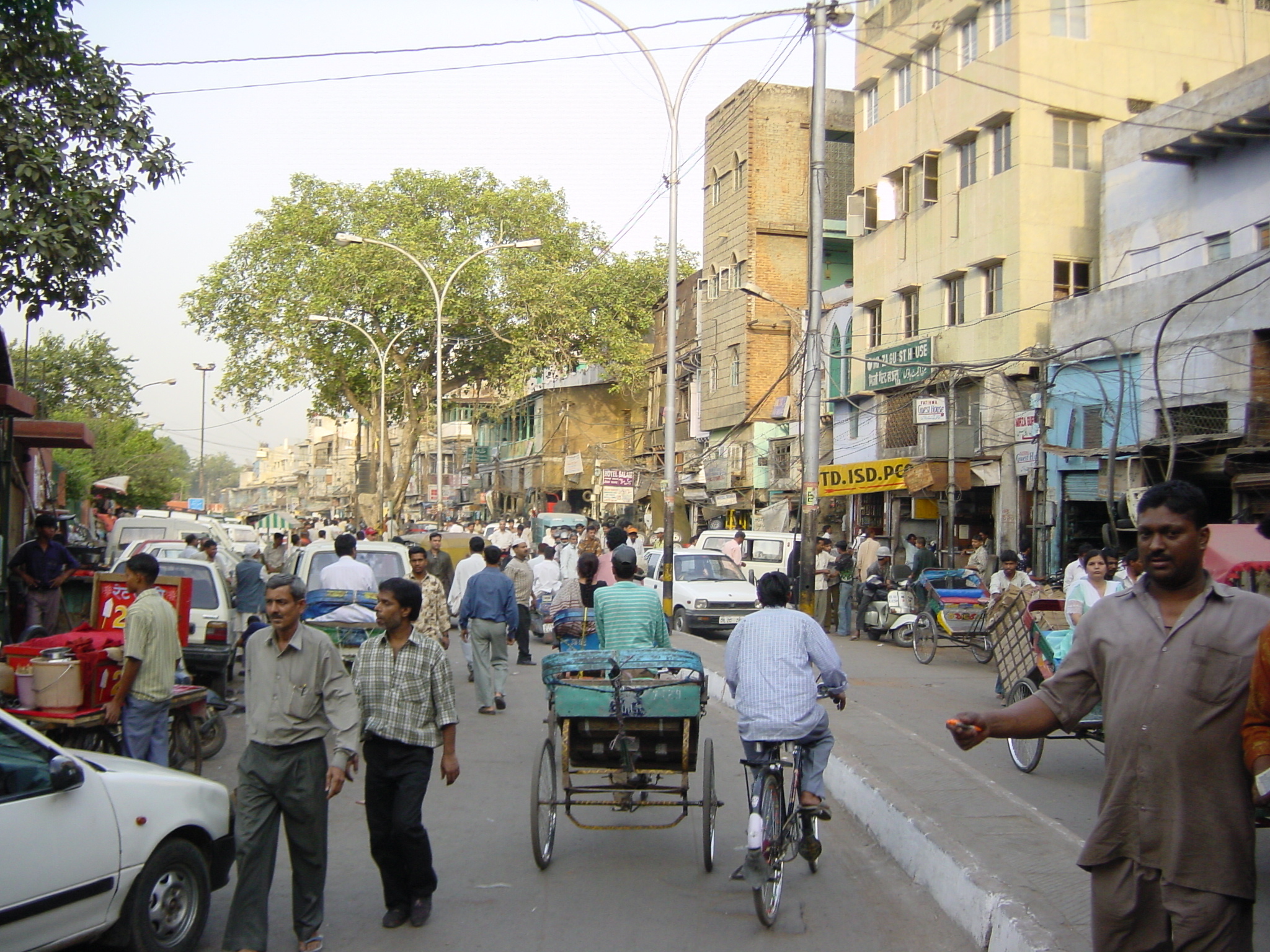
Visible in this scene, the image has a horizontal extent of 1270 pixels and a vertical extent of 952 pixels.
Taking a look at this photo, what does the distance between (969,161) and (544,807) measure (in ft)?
74.1

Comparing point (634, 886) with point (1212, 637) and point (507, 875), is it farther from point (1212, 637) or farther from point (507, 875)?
point (1212, 637)

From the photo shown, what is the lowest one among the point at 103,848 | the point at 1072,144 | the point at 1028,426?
the point at 103,848

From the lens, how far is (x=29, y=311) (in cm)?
1093

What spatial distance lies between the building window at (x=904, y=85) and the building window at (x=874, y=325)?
498 centimetres

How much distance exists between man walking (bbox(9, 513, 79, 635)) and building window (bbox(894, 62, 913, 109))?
22.4 metres

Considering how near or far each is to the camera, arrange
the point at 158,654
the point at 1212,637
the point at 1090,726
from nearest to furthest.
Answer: the point at 1212,637 < the point at 158,654 < the point at 1090,726

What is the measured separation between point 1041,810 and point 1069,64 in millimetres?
20589

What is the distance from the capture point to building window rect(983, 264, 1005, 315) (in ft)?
80.3

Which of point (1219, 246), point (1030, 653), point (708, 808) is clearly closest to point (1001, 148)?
point (1219, 246)

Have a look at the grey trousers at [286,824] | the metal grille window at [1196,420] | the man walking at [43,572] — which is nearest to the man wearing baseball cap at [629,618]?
the grey trousers at [286,824]

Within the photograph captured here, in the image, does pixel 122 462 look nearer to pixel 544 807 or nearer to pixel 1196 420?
pixel 1196 420

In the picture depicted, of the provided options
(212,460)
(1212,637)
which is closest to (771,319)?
(1212,637)

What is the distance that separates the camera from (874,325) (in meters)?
29.6

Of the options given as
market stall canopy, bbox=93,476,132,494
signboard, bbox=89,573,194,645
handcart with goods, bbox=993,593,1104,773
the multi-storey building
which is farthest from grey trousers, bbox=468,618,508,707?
market stall canopy, bbox=93,476,132,494
